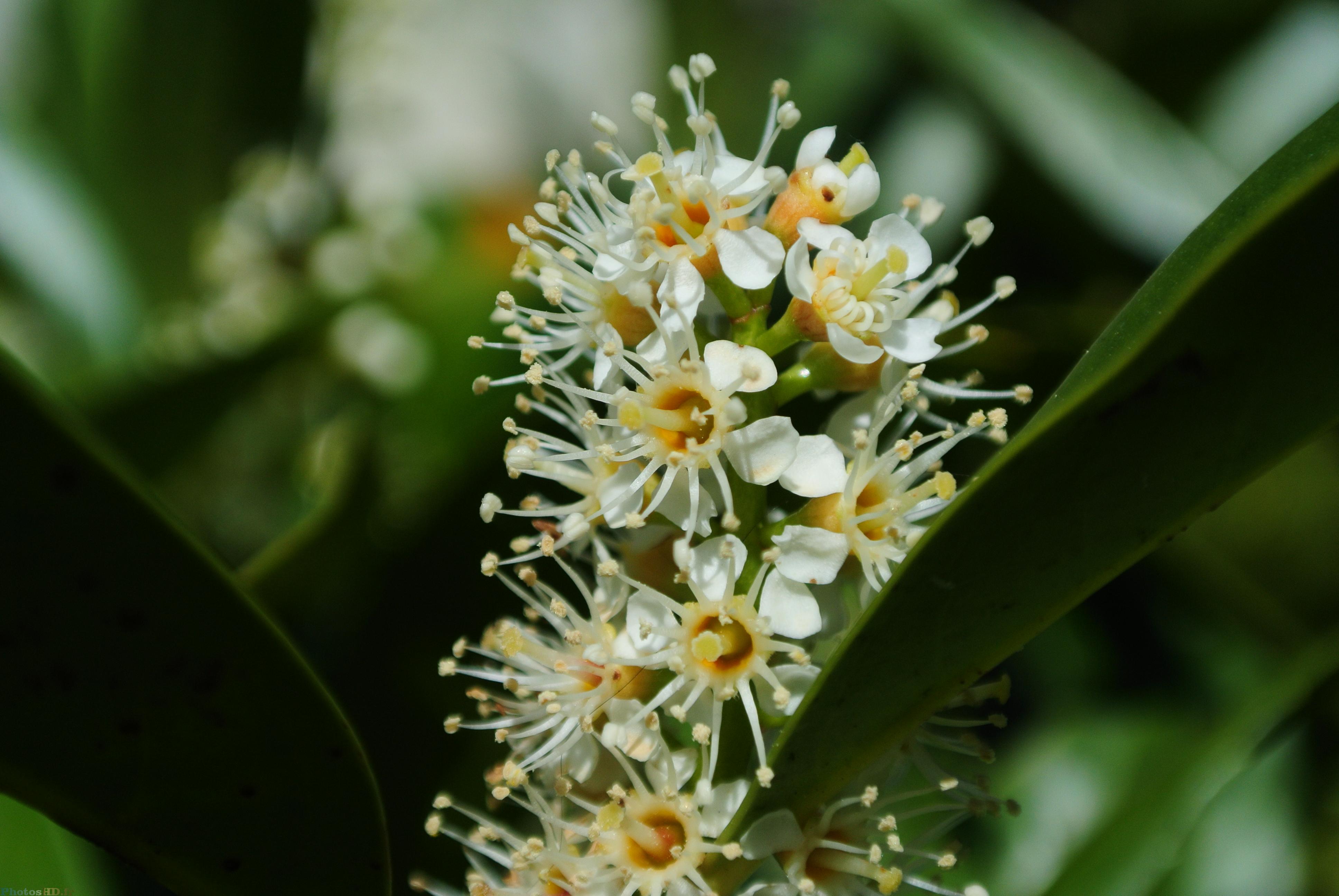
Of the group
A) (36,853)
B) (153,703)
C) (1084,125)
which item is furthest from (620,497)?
(1084,125)

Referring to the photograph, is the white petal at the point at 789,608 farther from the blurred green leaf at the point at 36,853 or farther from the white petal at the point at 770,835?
the blurred green leaf at the point at 36,853

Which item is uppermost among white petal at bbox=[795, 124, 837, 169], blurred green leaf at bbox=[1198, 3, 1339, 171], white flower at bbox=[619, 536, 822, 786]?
blurred green leaf at bbox=[1198, 3, 1339, 171]

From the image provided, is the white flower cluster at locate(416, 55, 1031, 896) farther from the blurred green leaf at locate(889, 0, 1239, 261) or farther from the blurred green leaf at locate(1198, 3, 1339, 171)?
the blurred green leaf at locate(1198, 3, 1339, 171)

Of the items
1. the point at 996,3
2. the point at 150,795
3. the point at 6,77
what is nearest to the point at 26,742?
the point at 150,795

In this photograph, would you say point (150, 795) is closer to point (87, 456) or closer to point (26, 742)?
point (26, 742)

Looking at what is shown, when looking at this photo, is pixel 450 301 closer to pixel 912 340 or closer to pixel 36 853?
pixel 36 853

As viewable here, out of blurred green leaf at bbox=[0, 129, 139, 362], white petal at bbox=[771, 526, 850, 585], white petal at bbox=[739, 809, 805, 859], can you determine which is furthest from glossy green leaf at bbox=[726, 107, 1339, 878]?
blurred green leaf at bbox=[0, 129, 139, 362]
